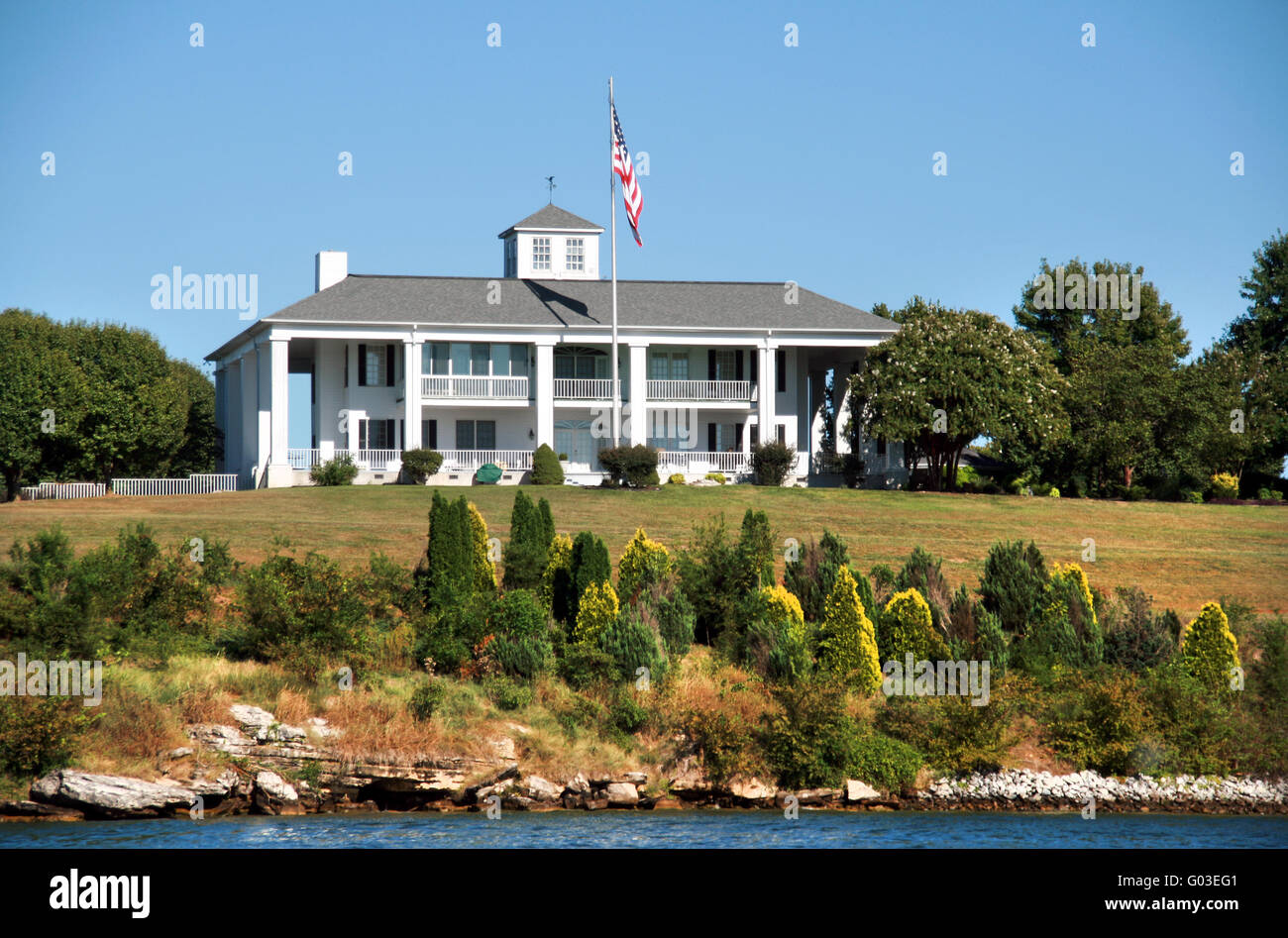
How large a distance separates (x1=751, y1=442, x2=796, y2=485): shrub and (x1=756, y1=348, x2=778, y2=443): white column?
142 cm

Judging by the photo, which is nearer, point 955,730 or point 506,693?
point 955,730

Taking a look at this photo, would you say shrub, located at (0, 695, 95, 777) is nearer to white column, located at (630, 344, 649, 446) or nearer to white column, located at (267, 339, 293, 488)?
white column, located at (267, 339, 293, 488)

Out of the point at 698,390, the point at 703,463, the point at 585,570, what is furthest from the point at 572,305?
the point at 585,570

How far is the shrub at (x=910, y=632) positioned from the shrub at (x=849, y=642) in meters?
0.36

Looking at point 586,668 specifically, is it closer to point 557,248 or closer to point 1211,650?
point 1211,650

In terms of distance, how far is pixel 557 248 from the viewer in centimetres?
5656

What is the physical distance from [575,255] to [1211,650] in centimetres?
3673

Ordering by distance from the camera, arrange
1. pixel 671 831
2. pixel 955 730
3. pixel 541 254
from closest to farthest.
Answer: pixel 671 831, pixel 955 730, pixel 541 254

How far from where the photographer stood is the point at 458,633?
995 inches

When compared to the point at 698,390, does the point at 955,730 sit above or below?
below

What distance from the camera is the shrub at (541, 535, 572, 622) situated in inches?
1095

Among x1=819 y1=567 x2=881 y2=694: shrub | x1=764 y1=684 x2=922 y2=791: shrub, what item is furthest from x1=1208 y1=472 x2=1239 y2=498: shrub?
x1=764 y1=684 x2=922 y2=791: shrub
